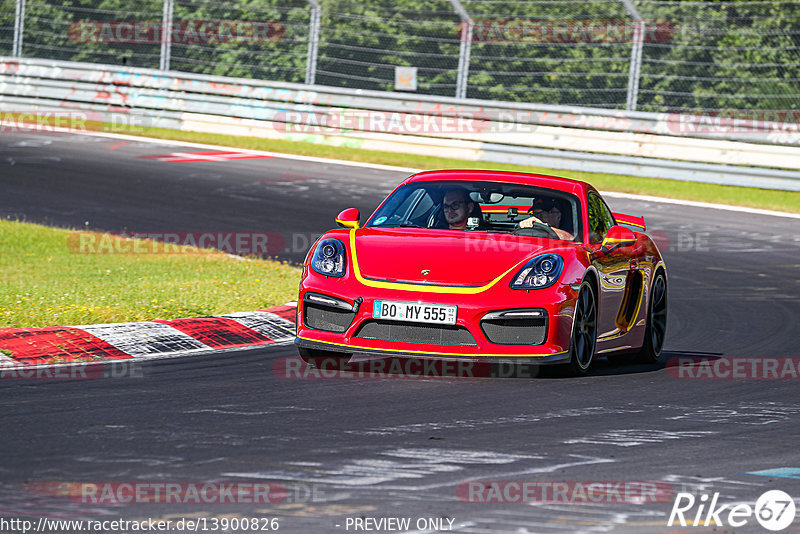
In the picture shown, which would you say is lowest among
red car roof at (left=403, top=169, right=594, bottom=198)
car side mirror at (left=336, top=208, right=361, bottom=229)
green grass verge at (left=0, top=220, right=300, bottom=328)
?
green grass verge at (left=0, top=220, right=300, bottom=328)

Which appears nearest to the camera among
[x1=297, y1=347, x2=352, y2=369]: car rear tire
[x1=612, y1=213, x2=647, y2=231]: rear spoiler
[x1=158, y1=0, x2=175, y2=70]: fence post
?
[x1=297, y1=347, x2=352, y2=369]: car rear tire

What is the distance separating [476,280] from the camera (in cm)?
791

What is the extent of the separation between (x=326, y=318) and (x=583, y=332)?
1523mm

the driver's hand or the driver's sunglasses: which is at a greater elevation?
the driver's sunglasses

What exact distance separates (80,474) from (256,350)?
3.68m

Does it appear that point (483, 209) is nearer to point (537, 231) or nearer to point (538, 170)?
point (537, 231)

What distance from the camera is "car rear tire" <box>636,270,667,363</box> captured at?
9.47 m

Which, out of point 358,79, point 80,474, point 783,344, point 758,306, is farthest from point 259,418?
point 358,79

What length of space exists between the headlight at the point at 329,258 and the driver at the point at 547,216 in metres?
1.33

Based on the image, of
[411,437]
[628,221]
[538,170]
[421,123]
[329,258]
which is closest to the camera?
[411,437]

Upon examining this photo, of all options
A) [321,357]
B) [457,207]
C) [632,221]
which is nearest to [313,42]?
[632,221]

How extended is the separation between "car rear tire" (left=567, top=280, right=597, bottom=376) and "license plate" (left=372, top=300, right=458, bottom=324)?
757 mm

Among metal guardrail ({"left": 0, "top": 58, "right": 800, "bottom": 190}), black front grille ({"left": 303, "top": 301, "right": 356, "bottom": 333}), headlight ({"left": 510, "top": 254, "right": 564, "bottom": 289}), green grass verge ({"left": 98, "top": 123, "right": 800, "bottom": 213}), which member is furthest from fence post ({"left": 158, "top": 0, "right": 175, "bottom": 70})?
headlight ({"left": 510, "top": 254, "right": 564, "bottom": 289})

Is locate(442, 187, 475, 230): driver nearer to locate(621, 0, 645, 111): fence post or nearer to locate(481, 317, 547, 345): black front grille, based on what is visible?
locate(481, 317, 547, 345): black front grille
